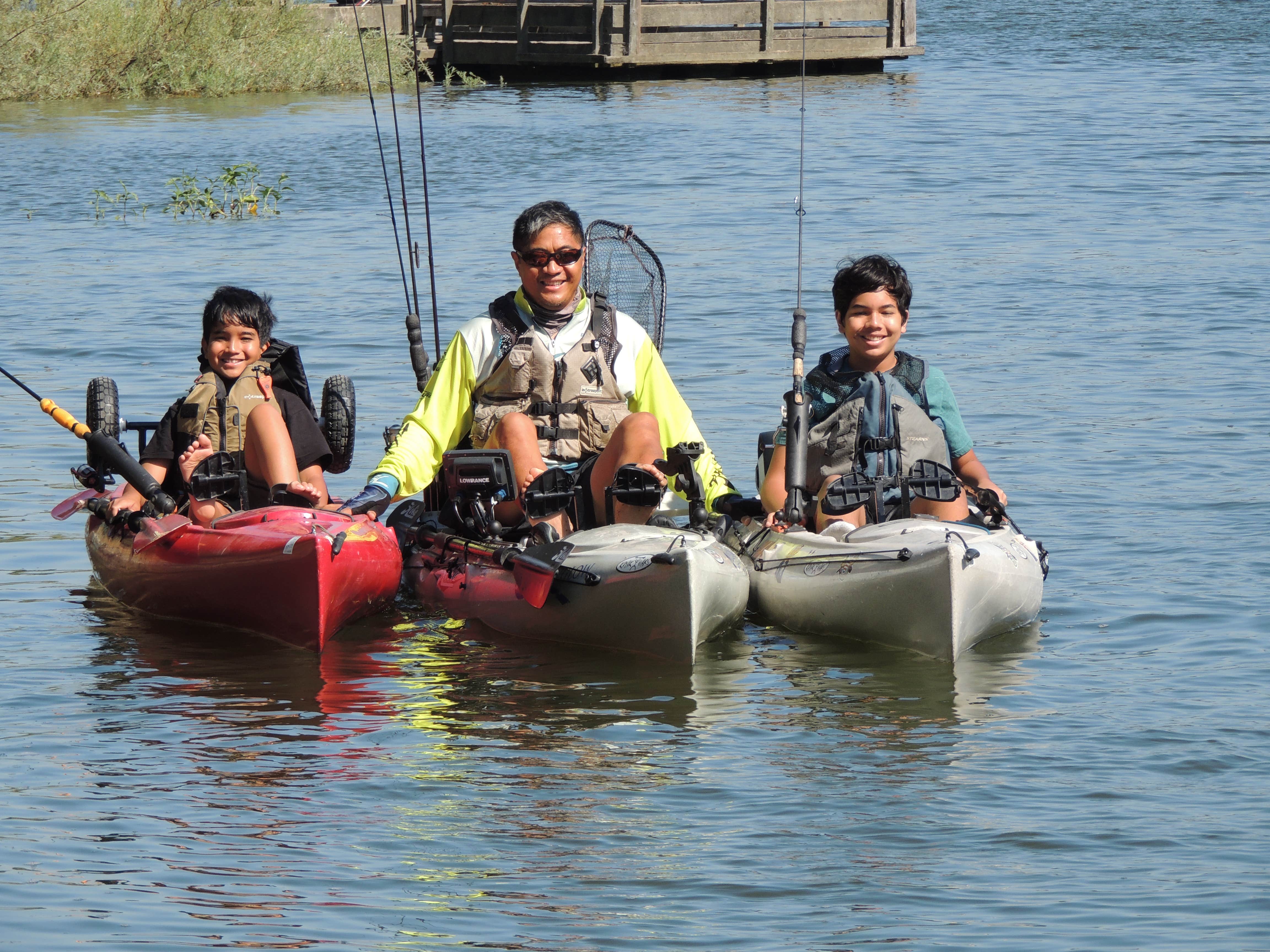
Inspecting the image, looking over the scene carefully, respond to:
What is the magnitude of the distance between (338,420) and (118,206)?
13756mm

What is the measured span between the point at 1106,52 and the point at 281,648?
3006 centimetres

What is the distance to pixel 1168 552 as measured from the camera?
27.9 feet

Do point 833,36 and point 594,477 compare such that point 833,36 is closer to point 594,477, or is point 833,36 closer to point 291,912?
point 594,477

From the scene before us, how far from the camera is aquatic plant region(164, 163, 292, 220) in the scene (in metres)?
19.8

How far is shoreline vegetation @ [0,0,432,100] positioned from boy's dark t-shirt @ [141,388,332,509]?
70.6 feet

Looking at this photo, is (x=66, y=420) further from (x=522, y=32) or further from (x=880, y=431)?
(x=522, y=32)

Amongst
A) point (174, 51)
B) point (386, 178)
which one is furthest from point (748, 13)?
point (386, 178)

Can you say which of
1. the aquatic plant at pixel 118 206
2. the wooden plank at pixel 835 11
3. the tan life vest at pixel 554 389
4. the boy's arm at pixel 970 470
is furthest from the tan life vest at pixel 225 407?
the wooden plank at pixel 835 11

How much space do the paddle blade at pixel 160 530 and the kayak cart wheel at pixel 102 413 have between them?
39 centimetres

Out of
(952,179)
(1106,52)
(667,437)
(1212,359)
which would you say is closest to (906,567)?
(667,437)

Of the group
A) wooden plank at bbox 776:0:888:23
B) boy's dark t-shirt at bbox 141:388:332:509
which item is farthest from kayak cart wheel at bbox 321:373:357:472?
wooden plank at bbox 776:0:888:23

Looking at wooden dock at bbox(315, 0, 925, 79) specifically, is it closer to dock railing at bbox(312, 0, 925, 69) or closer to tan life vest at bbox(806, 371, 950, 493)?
dock railing at bbox(312, 0, 925, 69)

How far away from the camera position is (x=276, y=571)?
22.2 ft

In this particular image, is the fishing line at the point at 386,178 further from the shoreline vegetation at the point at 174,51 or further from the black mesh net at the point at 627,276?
the shoreline vegetation at the point at 174,51
